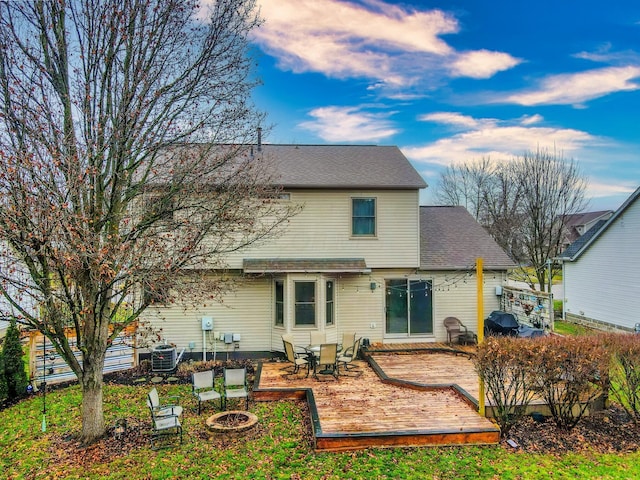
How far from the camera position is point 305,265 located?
12.2 metres

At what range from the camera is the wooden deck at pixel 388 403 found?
260 inches

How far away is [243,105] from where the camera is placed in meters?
8.38

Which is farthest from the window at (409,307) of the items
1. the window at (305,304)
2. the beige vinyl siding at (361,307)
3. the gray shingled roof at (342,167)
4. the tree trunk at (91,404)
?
the tree trunk at (91,404)

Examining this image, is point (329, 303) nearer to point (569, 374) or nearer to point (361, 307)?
point (361, 307)

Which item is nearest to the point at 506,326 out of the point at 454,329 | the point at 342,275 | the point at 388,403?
the point at 454,329

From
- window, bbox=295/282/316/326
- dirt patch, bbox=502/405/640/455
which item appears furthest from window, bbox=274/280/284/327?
dirt patch, bbox=502/405/640/455

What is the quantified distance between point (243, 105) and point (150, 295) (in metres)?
4.48

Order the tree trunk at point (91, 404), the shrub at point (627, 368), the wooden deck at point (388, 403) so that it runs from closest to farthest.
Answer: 1. the wooden deck at point (388, 403)
2. the tree trunk at point (91, 404)
3. the shrub at point (627, 368)

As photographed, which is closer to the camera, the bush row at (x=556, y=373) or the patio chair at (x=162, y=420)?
the patio chair at (x=162, y=420)

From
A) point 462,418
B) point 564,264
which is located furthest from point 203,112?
point 564,264

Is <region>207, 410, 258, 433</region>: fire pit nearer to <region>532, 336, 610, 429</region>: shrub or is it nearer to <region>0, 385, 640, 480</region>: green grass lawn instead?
<region>0, 385, 640, 480</region>: green grass lawn

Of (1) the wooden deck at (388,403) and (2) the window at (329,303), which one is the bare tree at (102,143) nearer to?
(1) the wooden deck at (388,403)

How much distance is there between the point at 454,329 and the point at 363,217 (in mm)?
5069

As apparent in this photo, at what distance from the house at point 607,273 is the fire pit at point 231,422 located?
55.4ft
